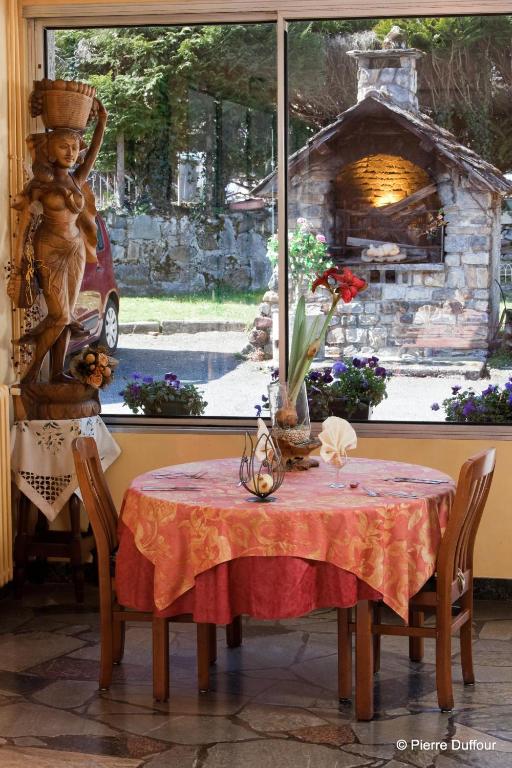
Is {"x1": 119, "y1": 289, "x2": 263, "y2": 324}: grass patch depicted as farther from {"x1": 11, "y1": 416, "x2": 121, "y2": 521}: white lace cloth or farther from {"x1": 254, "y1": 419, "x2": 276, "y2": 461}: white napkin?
{"x1": 254, "y1": 419, "x2": 276, "y2": 461}: white napkin

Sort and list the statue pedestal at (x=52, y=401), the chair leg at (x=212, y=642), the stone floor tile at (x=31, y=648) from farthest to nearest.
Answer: the statue pedestal at (x=52, y=401)
the stone floor tile at (x=31, y=648)
the chair leg at (x=212, y=642)

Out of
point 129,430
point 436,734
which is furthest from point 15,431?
point 436,734

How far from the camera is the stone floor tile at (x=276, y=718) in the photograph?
3.68m

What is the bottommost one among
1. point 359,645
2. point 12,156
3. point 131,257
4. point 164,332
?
point 359,645

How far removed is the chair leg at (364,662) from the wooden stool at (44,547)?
1952 millimetres

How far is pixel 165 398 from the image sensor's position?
5.70 metres

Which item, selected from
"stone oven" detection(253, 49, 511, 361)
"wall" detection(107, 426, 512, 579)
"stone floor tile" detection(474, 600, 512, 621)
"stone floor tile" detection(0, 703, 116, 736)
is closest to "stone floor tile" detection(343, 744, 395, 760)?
"stone floor tile" detection(0, 703, 116, 736)

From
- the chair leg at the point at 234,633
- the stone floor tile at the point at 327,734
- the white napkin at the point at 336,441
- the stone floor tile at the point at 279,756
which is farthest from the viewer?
the chair leg at the point at 234,633

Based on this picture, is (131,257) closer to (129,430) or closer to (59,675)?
(129,430)

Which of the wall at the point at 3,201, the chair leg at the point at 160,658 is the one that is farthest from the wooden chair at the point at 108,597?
the wall at the point at 3,201

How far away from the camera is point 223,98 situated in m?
5.54

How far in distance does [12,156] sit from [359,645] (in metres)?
3.01

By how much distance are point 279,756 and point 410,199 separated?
2956 mm

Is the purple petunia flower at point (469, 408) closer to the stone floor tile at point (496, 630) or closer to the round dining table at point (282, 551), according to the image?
the stone floor tile at point (496, 630)
